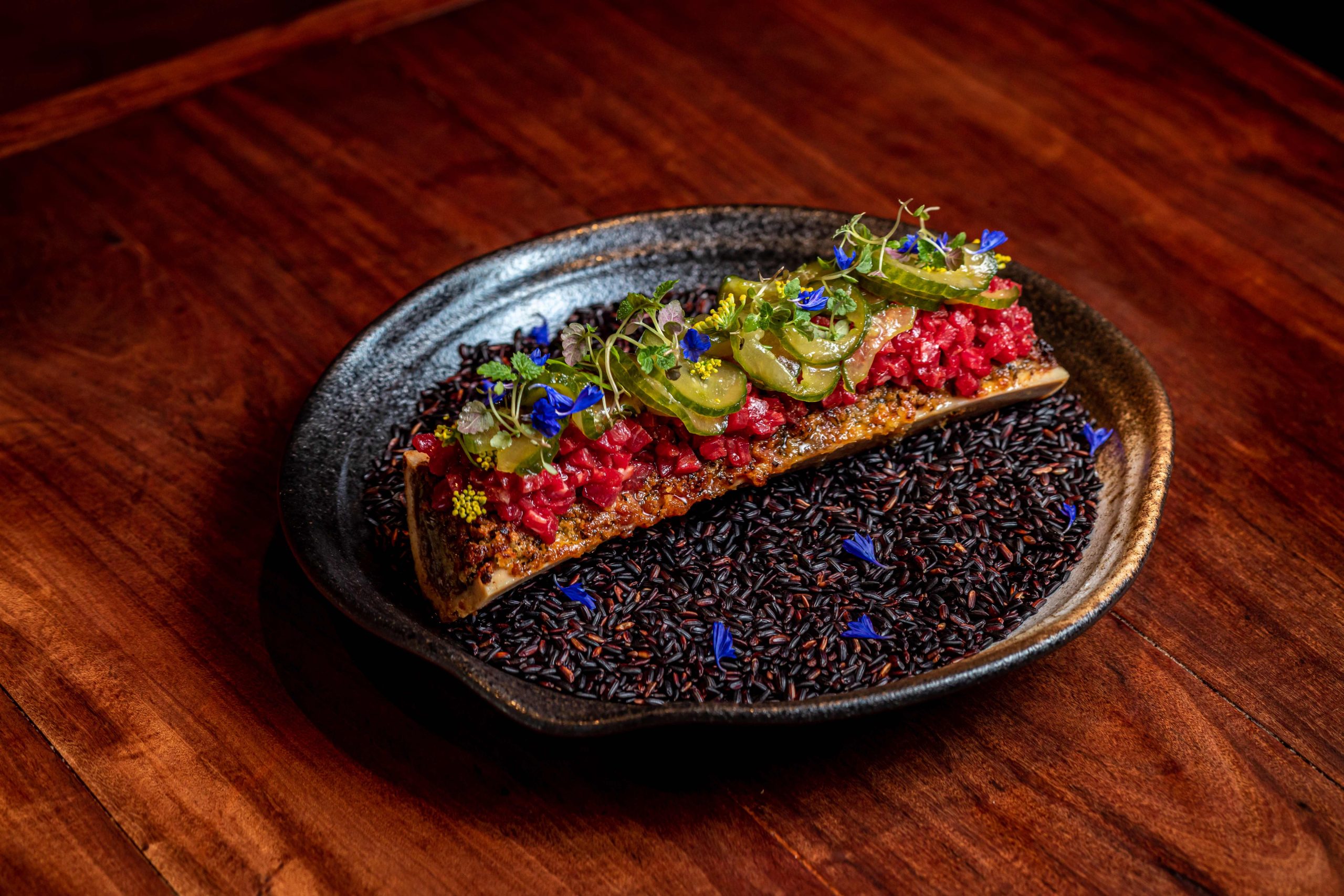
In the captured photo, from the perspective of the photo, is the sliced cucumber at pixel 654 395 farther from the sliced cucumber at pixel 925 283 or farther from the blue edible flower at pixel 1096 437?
the blue edible flower at pixel 1096 437

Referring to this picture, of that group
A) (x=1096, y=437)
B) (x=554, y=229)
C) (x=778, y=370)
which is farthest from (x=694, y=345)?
(x=554, y=229)

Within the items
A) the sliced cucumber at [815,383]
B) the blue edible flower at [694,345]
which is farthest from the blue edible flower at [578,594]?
the sliced cucumber at [815,383]

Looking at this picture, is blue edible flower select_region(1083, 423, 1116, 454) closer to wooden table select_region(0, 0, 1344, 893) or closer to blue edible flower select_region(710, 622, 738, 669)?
wooden table select_region(0, 0, 1344, 893)

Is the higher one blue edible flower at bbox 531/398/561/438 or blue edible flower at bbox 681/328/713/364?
blue edible flower at bbox 681/328/713/364

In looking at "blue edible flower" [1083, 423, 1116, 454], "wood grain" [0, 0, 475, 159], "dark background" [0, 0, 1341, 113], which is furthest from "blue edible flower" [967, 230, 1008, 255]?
"dark background" [0, 0, 1341, 113]

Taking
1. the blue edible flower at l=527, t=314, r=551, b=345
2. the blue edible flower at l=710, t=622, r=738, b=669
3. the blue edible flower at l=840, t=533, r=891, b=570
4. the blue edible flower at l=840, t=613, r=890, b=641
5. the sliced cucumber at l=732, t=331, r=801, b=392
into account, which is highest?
the sliced cucumber at l=732, t=331, r=801, b=392
